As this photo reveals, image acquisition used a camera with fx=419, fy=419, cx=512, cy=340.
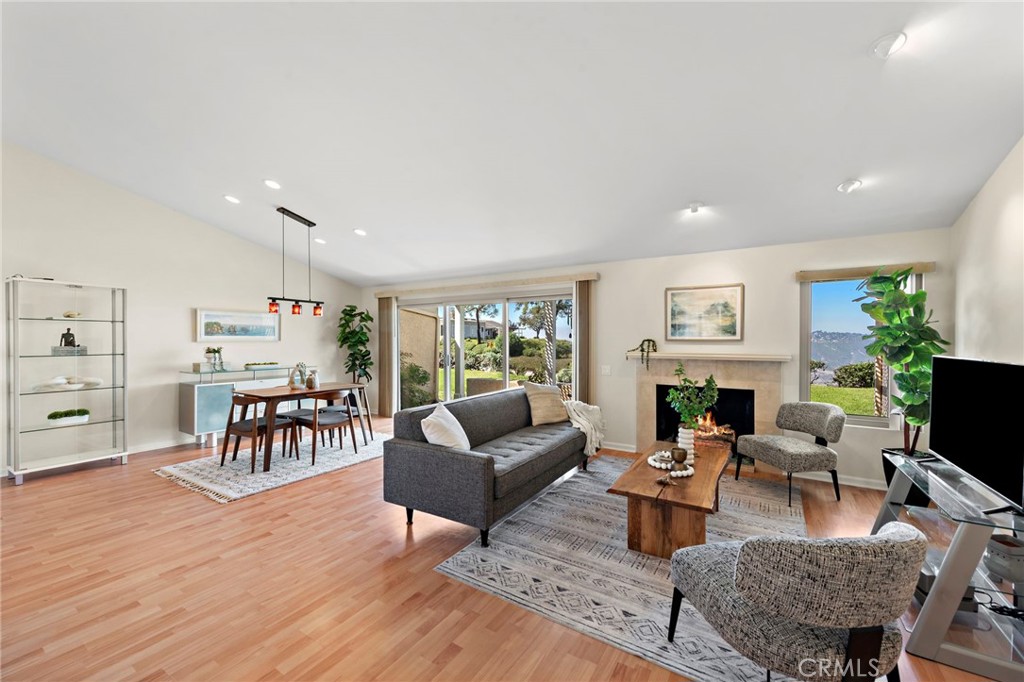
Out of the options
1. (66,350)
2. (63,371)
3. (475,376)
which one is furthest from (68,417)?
(475,376)

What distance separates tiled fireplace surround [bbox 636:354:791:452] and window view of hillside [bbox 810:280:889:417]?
370 millimetres

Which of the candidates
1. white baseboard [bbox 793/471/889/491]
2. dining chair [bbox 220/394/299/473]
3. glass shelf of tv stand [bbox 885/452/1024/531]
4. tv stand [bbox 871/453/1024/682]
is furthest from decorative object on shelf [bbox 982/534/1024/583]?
dining chair [bbox 220/394/299/473]

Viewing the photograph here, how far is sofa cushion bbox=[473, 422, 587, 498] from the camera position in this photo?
293cm

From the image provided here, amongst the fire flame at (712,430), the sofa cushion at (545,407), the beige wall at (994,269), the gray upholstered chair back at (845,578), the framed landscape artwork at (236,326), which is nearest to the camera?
the gray upholstered chair back at (845,578)

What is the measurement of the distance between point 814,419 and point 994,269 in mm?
1737

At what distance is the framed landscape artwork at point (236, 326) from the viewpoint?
18.3 ft

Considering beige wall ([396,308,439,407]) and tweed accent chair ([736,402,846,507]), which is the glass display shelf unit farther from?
tweed accent chair ([736,402,846,507])

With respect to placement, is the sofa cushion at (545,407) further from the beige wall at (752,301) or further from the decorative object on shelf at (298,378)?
the decorative object on shelf at (298,378)

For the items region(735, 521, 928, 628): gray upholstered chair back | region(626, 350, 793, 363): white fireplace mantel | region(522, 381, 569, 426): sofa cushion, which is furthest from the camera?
region(522, 381, 569, 426): sofa cushion

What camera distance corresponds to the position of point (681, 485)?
9.06 feet

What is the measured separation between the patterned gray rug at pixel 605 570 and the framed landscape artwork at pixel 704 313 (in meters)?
1.65

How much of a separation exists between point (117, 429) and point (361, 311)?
144 inches

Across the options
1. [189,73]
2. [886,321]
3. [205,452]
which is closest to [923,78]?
[886,321]

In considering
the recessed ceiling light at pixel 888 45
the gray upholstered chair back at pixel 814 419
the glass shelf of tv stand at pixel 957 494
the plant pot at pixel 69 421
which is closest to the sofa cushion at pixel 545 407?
the gray upholstered chair back at pixel 814 419
